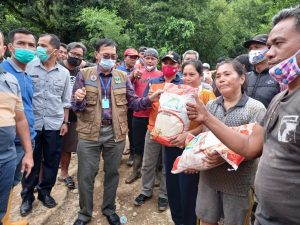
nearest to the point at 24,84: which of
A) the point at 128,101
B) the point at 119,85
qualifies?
the point at 119,85

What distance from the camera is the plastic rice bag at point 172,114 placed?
2.61 metres

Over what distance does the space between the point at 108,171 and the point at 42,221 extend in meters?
1.06

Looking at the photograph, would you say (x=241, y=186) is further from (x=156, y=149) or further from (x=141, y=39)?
(x=141, y=39)

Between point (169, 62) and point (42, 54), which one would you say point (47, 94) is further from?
point (169, 62)

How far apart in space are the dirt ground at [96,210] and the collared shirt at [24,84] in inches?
45.2

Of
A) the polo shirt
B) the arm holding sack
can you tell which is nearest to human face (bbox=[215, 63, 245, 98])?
the polo shirt

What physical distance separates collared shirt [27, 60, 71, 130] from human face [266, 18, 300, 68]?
3.03 m

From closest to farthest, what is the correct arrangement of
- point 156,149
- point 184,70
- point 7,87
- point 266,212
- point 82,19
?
point 266,212 → point 7,87 → point 184,70 → point 156,149 → point 82,19

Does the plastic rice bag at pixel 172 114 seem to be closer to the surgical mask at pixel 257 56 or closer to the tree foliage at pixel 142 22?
the surgical mask at pixel 257 56

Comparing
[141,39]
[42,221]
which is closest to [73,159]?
[42,221]

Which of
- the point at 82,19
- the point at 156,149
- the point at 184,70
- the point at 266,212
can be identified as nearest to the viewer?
the point at 266,212

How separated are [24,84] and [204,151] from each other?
89.2 inches

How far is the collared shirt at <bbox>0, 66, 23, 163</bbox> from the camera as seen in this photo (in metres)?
2.57

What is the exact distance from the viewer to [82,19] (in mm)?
11906
